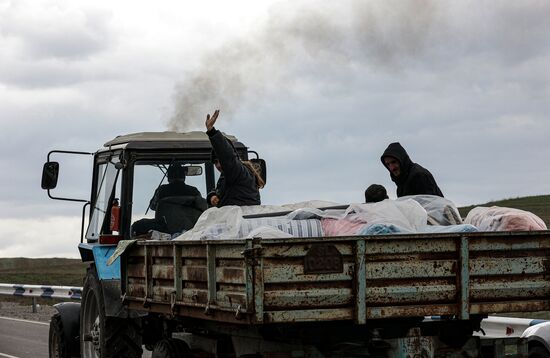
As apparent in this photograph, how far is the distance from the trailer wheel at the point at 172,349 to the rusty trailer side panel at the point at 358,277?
0.68 m

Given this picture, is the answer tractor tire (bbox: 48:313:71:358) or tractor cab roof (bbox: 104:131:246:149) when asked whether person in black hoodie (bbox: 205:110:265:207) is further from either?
tractor tire (bbox: 48:313:71:358)

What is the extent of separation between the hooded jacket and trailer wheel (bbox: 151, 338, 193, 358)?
148 cm

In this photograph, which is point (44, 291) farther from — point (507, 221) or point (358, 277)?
point (358, 277)

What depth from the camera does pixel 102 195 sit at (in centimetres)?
1291

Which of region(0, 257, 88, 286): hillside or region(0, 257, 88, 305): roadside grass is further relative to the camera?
region(0, 257, 88, 286): hillside

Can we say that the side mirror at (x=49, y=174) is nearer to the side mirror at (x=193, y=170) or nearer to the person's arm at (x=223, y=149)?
the side mirror at (x=193, y=170)

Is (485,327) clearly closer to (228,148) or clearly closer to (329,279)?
(228,148)

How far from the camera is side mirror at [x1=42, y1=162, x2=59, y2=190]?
1260cm

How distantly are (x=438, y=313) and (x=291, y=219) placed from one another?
1475 millimetres

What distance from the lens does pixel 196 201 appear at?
12469 mm

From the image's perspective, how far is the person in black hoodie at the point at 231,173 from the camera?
10.5 meters

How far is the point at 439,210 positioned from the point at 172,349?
2.43 m

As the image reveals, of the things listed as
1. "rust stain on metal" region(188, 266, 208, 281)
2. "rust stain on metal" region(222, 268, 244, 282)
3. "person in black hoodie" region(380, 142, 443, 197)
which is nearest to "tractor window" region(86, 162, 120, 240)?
"person in black hoodie" region(380, 142, 443, 197)

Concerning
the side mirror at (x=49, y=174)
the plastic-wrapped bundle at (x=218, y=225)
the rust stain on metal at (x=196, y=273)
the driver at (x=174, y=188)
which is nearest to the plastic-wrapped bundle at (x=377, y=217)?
the plastic-wrapped bundle at (x=218, y=225)
